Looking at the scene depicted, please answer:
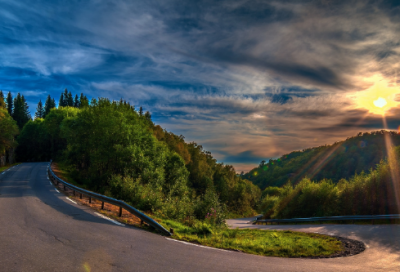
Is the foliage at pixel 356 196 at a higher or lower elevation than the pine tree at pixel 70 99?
lower

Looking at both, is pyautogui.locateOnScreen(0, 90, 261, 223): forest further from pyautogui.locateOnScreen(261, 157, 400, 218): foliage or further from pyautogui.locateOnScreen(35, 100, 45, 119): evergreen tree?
pyautogui.locateOnScreen(35, 100, 45, 119): evergreen tree

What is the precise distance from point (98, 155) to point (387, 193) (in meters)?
25.4

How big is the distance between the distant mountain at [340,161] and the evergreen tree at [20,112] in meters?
130

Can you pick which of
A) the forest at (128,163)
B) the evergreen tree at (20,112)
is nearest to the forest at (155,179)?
the forest at (128,163)

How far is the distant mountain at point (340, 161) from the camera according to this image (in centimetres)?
13150

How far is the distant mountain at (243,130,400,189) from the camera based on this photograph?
131500 mm

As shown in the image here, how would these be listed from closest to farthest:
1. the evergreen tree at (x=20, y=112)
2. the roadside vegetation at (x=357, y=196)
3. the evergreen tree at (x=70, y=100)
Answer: the roadside vegetation at (x=357, y=196)
the evergreen tree at (x=20, y=112)
the evergreen tree at (x=70, y=100)

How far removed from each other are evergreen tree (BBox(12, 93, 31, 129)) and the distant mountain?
12987 centimetres

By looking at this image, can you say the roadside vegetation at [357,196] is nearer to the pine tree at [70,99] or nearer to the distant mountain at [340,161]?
the distant mountain at [340,161]

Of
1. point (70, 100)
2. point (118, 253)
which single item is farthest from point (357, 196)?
point (70, 100)

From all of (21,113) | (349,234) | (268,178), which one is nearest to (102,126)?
(349,234)

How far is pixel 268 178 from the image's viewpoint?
184000 millimetres

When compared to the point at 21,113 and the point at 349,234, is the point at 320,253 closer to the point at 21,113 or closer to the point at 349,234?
the point at 349,234

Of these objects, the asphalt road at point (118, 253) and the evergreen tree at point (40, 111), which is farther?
the evergreen tree at point (40, 111)
